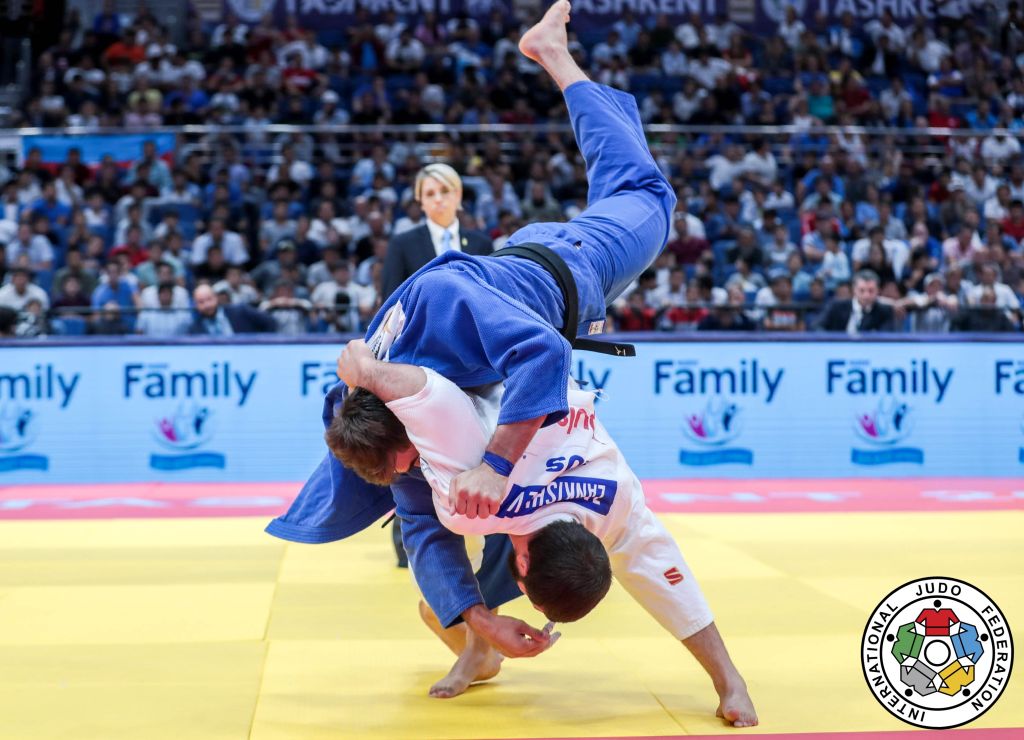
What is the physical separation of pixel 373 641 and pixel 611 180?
1.79 metres

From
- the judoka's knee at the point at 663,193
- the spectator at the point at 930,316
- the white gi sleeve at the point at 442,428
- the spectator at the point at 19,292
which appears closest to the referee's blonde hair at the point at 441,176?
the judoka's knee at the point at 663,193

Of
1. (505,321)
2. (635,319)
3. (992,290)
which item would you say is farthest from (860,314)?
(505,321)

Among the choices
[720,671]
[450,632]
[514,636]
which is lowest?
[450,632]

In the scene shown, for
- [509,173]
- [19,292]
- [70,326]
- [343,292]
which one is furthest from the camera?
[509,173]

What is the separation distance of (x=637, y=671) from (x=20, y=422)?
239 inches

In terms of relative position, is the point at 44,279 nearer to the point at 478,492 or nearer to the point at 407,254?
the point at 407,254

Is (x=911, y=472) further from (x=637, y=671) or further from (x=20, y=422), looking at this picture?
(x=20, y=422)

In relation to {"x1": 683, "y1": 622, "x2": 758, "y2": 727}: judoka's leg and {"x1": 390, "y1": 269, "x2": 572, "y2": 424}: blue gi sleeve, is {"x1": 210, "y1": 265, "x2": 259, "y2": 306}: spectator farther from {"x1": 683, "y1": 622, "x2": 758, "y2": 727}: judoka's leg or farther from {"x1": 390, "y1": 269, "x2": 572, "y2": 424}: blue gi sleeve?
{"x1": 683, "y1": 622, "x2": 758, "y2": 727}: judoka's leg

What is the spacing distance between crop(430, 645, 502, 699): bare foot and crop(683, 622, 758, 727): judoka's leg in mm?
679

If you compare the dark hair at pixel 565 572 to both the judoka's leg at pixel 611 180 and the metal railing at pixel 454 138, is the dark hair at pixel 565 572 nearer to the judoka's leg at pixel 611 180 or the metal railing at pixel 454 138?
the judoka's leg at pixel 611 180

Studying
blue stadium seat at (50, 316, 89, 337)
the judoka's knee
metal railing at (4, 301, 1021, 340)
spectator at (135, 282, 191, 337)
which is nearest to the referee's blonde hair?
the judoka's knee

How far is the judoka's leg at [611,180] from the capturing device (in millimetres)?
3639

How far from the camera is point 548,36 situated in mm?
4082

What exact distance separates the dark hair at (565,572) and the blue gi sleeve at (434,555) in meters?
0.27
